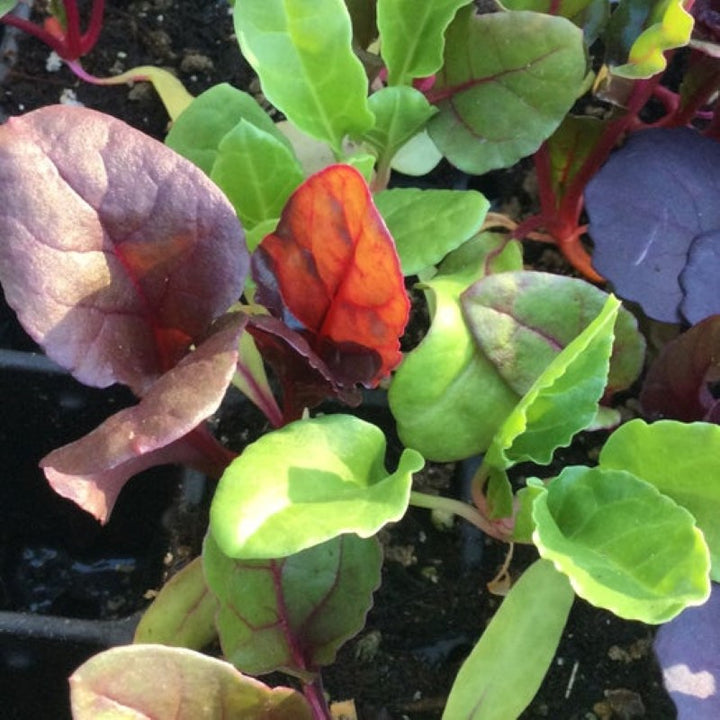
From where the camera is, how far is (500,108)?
68cm

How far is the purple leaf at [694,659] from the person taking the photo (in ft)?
1.81

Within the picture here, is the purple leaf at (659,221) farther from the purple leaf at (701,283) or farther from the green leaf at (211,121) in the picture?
the green leaf at (211,121)

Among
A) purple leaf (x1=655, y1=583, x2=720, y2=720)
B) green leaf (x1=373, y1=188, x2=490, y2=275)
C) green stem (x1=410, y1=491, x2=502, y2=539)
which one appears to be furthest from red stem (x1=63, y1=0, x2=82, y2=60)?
purple leaf (x1=655, y1=583, x2=720, y2=720)

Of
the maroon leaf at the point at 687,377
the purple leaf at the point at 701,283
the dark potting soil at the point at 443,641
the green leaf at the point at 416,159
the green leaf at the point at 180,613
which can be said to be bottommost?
the dark potting soil at the point at 443,641

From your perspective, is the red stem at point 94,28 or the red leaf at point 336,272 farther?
the red stem at point 94,28

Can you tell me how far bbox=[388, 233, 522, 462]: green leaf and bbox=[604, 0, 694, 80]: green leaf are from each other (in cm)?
18

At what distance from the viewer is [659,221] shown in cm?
68

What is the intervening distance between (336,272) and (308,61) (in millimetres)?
155

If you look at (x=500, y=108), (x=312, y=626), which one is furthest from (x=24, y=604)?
(x=500, y=108)

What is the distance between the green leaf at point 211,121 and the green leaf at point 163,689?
0.30 m

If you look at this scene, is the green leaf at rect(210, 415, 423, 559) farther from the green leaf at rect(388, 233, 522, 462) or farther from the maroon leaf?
the maroon leaf

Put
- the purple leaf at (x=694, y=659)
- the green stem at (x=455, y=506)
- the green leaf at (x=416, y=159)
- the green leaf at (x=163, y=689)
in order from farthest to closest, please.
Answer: the green leaf at (x=416, y=159)
the green stem at (x=455, y=506)
the purple leaf at (x=694, y=659)
the green leaf at (x=163, y=689)

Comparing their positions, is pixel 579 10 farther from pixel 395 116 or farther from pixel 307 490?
pixel 307 490

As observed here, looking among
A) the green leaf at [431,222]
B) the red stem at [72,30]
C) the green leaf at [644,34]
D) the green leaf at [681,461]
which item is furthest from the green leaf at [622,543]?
the red stem at [72,30]
